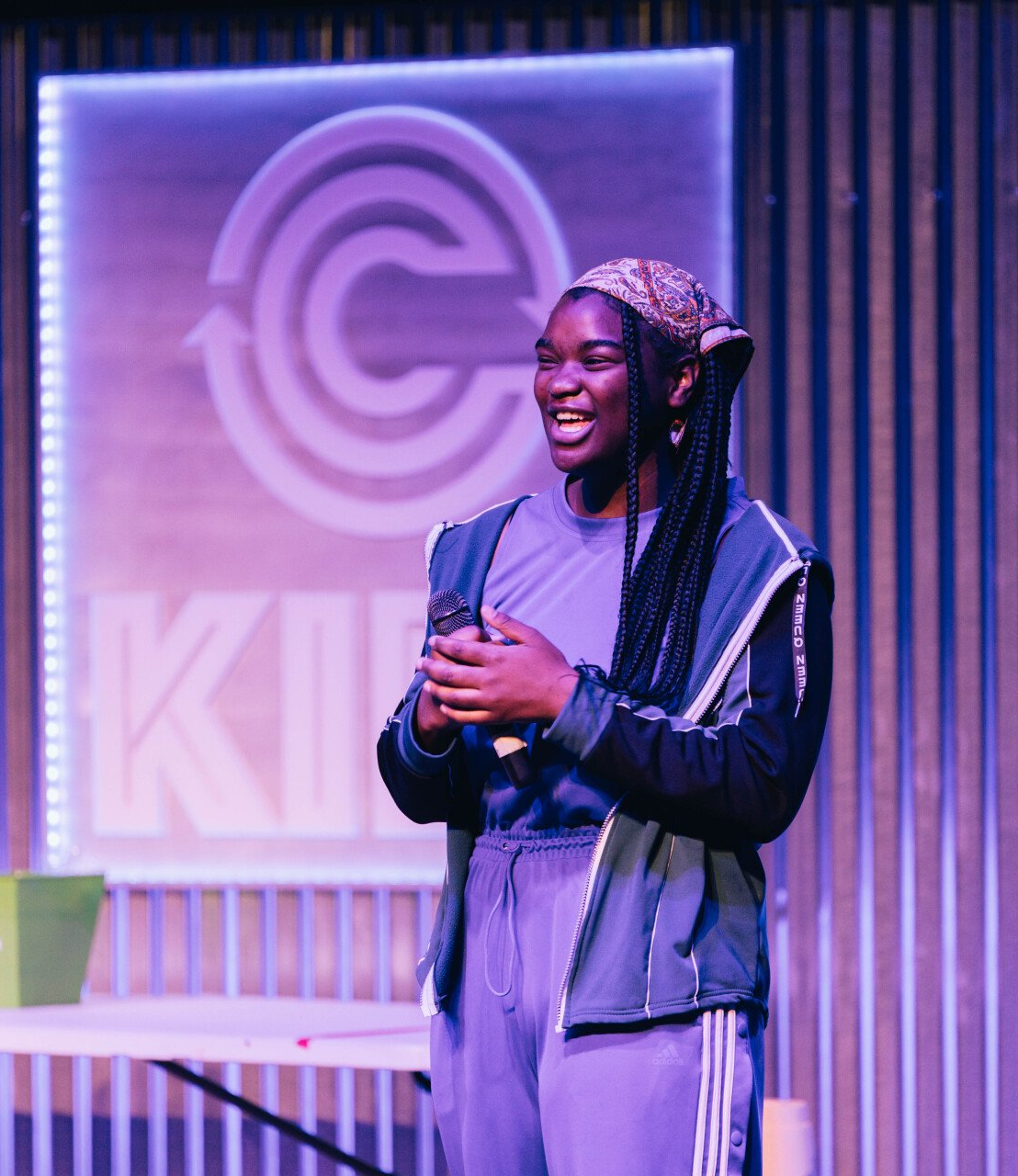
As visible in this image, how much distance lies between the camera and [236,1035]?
2639 mm

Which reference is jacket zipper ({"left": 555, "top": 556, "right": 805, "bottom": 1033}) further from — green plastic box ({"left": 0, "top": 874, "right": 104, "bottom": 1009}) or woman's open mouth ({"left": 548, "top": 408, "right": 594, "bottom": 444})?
green plastic box ({"left": 0, "top": 874, "right": 104, "bottom": 1009})

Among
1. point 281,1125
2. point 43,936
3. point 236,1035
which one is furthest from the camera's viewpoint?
point 43,936

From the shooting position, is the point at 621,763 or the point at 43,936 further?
the point at 43,936

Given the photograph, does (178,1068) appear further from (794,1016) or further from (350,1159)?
(794,1016)

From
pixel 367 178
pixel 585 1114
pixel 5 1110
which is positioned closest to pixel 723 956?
pixel 585 1114

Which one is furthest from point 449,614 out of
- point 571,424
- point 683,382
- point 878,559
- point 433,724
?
point 878,559

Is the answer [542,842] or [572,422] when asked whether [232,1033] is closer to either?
[542,842]

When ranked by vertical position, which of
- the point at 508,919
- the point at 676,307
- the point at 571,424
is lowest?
the point at 508,919

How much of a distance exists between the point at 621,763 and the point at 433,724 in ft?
0.69

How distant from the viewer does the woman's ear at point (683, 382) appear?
1539 millimetres

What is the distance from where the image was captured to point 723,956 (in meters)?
1.38

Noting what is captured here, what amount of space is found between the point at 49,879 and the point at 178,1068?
1.61ft

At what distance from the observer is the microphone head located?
148 cm

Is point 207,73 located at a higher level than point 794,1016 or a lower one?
higher
